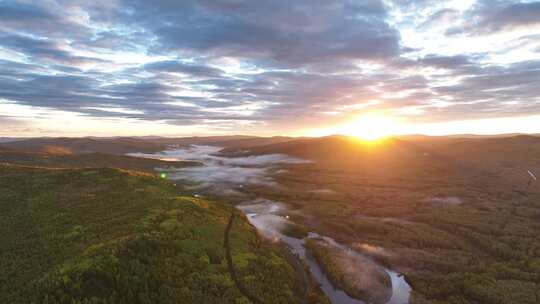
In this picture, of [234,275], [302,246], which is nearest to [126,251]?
[234,275]

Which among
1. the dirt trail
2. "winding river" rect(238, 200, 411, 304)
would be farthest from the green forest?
"winding river" rect(238, 200, 411, 304)

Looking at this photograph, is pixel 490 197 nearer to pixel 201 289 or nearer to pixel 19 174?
pixel 201 289

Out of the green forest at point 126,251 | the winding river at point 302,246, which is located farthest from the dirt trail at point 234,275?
the winding river at point 302,246

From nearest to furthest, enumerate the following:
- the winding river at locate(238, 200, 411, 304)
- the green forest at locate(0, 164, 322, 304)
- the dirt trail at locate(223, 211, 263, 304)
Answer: the green forest at locate(0, 164, 322, 304)
the dirt trail at locate(223, 211, 263, 304)
the winding river at locate(238, 200, 411, 304)

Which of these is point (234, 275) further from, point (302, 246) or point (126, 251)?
point (302, 246)

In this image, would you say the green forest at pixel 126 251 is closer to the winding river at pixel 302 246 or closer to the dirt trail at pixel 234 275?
the dirt trail at pixel 234 275

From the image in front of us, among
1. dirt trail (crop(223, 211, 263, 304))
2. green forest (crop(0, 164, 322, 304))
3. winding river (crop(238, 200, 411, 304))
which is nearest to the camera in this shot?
green forest (crop(0, 164, 322, 304))

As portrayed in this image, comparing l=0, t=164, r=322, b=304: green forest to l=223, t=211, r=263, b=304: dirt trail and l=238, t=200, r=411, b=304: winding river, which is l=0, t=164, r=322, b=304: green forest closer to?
l=223, t=211, r=263, b=304: dirt trail

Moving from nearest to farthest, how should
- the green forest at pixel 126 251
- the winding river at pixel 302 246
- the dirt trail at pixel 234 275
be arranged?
the green forest at pixel 126 251 < the dirt trail at pixel 234 275 < the winding river at pixel 302 246

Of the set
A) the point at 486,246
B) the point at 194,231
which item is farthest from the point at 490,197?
the point at 194,231
